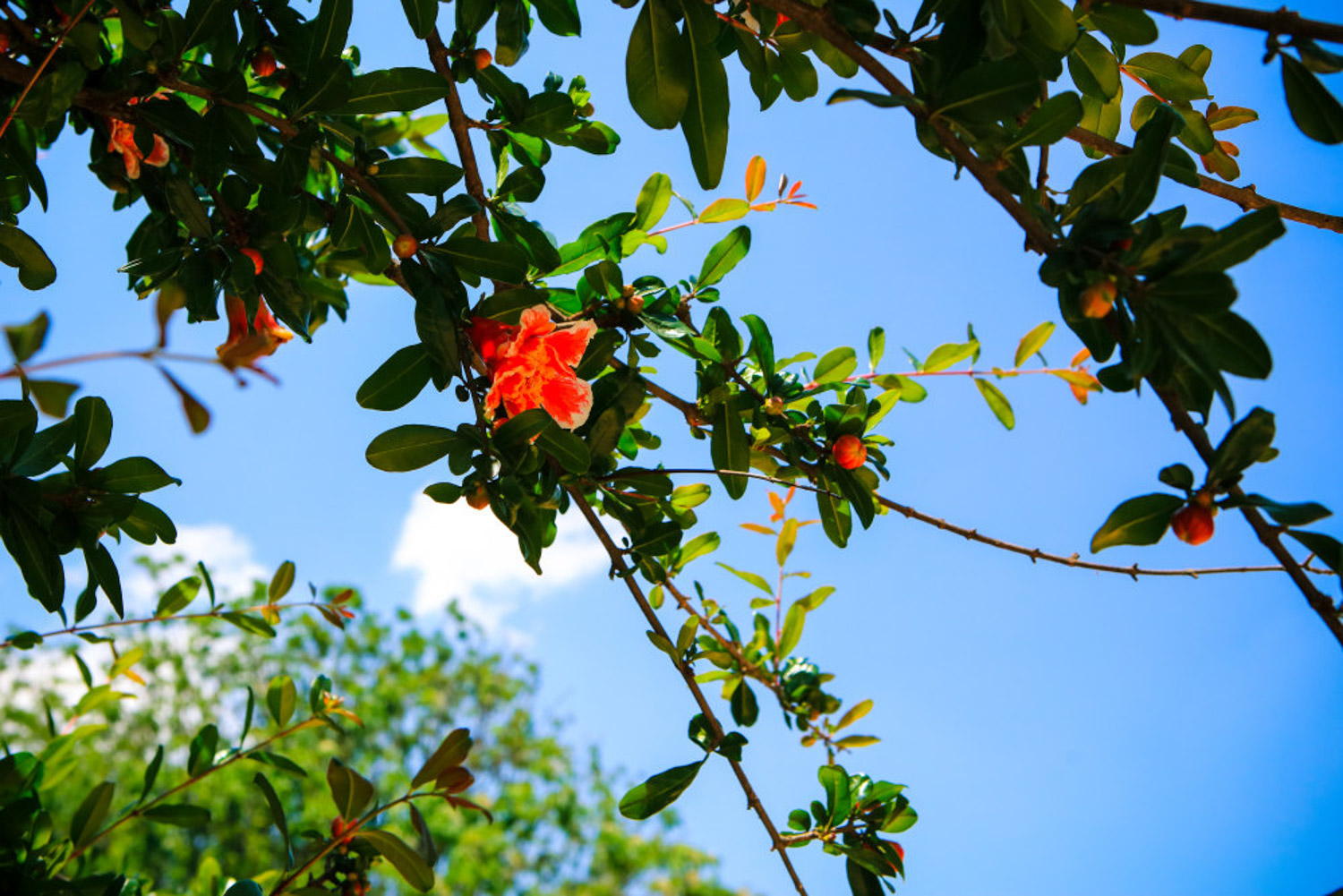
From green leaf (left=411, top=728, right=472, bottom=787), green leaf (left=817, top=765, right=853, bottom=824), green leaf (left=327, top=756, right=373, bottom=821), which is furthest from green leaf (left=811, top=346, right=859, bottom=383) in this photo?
green leaf (left=327, top=756, right=373, bottom=821)

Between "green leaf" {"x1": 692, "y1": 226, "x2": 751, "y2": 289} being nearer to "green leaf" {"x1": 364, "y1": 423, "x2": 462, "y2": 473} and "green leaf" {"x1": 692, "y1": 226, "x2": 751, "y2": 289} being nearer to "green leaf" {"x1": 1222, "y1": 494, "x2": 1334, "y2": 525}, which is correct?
"green leaf" {"x1": 364, "y1": 423, "x2": 462, "y2": 473}

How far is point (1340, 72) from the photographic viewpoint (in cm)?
71

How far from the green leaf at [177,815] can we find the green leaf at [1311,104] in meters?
1.65

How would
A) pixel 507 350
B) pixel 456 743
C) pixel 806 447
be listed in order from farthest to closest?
1. pixel 456 743
2. pixel 806 447
3. pixel 507 350

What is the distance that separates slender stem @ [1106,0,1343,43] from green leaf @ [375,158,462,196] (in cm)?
71

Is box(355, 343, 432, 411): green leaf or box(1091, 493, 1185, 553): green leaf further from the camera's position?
box(355, 343, 432, 411): green leaf

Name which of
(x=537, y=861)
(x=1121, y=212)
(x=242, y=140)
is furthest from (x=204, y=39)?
(x=537, y=861)

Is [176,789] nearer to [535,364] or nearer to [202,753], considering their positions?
[202,753]

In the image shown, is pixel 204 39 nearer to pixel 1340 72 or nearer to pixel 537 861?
pixel 1340 72

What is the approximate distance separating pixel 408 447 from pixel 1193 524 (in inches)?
29.4

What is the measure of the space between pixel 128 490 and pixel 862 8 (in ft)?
3.05

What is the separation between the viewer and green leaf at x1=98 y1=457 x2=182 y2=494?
103 centimetres

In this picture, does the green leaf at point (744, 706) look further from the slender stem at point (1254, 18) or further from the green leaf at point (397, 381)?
the slender stem at point (1254, 18)

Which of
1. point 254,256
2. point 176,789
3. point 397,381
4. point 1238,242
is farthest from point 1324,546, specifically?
point 176,789
